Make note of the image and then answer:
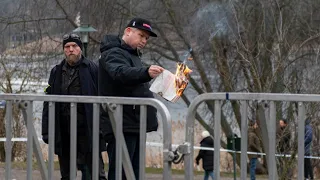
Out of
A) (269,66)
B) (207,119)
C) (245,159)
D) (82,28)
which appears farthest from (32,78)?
(245,159)

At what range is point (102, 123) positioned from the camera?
6758 millimetres

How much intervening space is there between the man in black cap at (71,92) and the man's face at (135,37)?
669 millimetres

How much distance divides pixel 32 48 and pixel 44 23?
78 cm

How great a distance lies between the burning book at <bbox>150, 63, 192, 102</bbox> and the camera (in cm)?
653

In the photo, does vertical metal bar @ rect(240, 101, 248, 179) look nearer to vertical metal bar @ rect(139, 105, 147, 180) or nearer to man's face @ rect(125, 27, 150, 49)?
vertical metal bar @ rect(139, 105, 147, 180)

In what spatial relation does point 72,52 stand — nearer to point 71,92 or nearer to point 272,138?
point 71,92

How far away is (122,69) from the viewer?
22.2 feet

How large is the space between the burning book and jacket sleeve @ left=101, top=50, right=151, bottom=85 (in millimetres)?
97

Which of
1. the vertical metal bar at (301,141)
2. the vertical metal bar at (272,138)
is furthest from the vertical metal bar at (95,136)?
the vertical metal bar at (301,141)

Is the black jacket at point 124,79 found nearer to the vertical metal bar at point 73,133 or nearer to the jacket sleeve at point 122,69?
the jacket sleeve at point 122,69

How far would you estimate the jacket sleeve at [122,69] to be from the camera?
6.63 m

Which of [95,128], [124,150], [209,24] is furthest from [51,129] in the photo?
[209,24]

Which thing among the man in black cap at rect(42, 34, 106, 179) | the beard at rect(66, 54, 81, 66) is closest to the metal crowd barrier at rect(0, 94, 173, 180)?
the man in black cap at rect(42, 34, 106, 179)

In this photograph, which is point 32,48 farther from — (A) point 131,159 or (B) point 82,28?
(A) point 131,159
